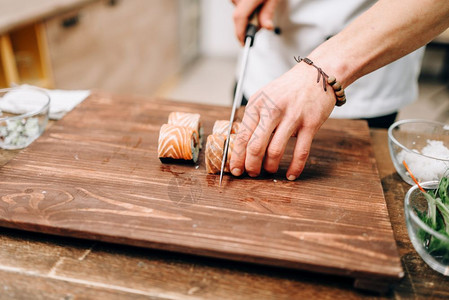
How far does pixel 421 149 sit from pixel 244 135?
1.91 ft

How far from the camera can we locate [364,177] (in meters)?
1.03

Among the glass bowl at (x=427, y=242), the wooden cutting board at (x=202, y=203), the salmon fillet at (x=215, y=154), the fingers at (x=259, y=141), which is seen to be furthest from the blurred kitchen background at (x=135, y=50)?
the glass bowl at (x=427, y=242)

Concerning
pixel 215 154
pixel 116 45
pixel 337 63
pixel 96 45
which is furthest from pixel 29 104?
pixel 116 45

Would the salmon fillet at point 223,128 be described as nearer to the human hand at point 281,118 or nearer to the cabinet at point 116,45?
the human hand at point 281,118

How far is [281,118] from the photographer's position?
37.4 inches

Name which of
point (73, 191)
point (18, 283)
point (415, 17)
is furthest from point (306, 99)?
point (18, 283)

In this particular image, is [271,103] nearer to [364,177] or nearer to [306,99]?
[306,99]

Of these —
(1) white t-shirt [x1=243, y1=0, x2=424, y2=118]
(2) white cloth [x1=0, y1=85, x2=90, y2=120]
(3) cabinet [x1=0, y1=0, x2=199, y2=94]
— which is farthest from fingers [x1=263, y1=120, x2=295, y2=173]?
(3) cabinet [x1=0, y1=0, x2=199, y2=94]

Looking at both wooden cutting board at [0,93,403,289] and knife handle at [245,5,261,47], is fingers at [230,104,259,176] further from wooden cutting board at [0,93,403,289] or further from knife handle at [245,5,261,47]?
knife handle at [245,5,261,47]

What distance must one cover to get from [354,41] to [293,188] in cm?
42

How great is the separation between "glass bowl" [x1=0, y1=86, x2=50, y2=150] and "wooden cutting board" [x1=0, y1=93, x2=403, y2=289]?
67mm

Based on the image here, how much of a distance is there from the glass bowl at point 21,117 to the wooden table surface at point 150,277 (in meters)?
0.43

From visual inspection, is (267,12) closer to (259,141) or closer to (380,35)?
(380,35)

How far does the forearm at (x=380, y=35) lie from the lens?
946mm
